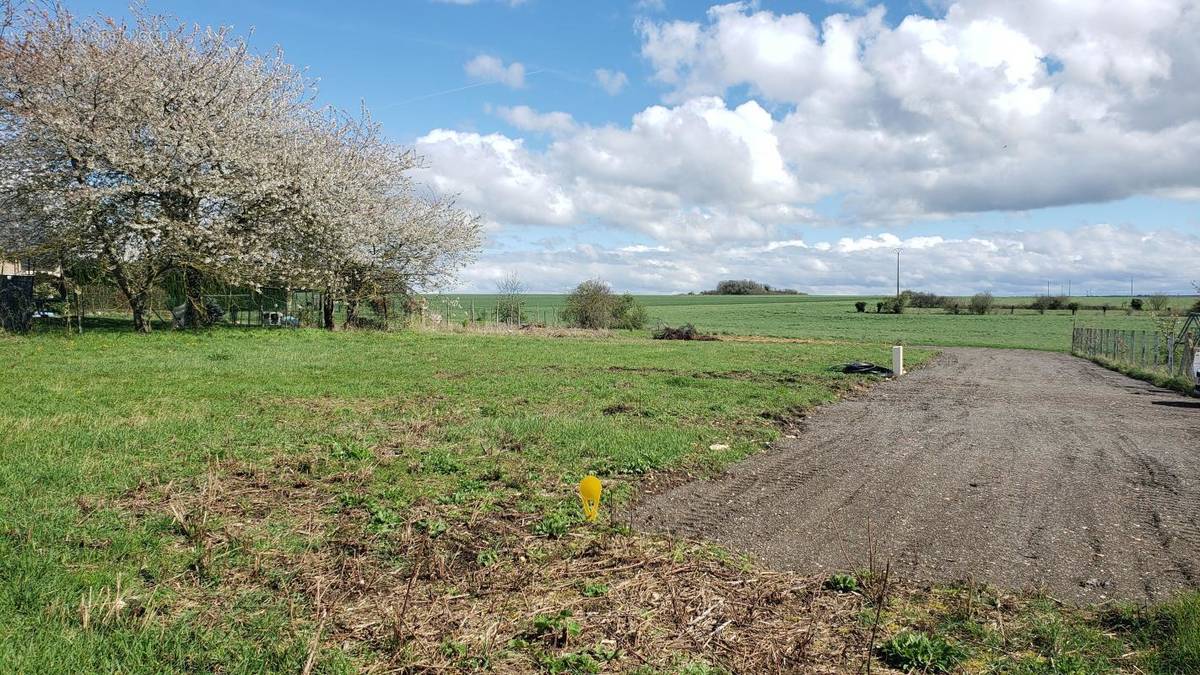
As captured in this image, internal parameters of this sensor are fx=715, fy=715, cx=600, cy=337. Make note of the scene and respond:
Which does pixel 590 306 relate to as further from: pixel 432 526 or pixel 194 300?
pixel 432 526

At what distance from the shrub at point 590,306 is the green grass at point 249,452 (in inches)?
990

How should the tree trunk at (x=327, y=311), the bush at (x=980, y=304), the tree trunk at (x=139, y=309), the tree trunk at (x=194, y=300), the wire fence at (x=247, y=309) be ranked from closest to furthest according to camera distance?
the wire fence at (x=247, y=309) < the tree trunk at (x=139, y=309) < the tree trunk at (x=194, y=300) < the tree trunk at (x=327, y=311) < the bush at (x=980, y=304)

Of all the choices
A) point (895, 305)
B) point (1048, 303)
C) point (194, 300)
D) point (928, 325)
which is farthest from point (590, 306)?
point (1048, 303)

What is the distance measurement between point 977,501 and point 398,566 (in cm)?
524

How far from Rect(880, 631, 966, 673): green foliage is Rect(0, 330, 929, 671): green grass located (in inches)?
97.3

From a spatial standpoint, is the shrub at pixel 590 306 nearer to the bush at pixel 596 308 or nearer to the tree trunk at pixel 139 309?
the bush at pixel 596 308

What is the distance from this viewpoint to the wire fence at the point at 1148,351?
18.3 m

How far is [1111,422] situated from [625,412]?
807 cm

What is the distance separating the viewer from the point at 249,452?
7430mm

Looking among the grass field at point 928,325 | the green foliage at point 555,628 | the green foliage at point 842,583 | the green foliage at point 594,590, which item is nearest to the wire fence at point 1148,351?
the grass field at point 928,325

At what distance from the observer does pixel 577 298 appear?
43.9 metres

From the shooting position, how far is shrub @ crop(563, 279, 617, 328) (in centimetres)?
4334

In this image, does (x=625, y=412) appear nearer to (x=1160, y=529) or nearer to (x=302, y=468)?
(x=302, y=468)

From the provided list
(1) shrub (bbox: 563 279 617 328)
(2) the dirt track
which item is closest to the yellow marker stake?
(2) the dirt track
